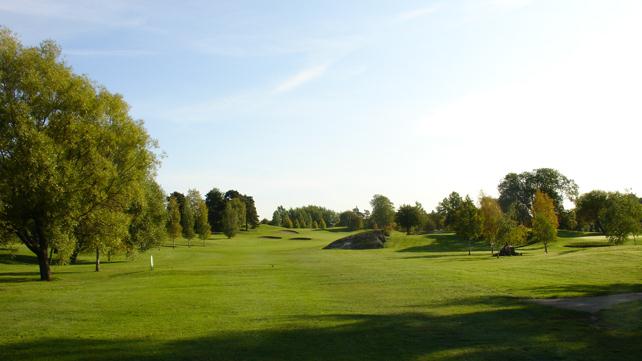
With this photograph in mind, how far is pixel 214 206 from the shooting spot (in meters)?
158

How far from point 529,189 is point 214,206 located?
9243 centimetres

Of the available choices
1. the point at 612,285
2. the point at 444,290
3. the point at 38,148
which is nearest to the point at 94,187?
the point at 38,148

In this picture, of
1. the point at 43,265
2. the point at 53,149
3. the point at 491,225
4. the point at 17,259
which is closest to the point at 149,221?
the point at 17,259

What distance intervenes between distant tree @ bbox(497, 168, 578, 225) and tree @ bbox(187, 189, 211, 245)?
7669cm

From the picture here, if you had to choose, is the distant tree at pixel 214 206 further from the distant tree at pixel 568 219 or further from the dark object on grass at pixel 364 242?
the distant tree at pixel 568 219

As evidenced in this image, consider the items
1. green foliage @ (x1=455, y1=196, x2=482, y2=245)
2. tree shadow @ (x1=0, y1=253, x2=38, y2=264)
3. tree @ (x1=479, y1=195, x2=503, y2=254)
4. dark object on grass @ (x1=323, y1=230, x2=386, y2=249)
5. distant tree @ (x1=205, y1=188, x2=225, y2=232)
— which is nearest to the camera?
tree shadow @ (x1=0, y1=253, x2=38, y2=264)

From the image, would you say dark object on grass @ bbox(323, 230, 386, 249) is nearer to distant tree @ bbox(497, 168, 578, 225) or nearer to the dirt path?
distant tree @ bbox(497, 168, 578, 225)

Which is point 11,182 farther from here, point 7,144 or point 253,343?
point 253,343

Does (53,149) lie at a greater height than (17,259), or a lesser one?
greater

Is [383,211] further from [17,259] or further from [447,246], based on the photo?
[17,259]

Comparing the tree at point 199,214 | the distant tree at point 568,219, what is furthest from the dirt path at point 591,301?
the distant tree at point 568,219

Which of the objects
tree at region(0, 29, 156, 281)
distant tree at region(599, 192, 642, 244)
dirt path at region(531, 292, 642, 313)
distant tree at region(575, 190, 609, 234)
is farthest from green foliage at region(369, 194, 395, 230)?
dirt path at region(531, 292, 642, 313)

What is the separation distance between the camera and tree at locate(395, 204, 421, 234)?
406 feet

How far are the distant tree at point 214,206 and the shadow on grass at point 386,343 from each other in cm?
14212
